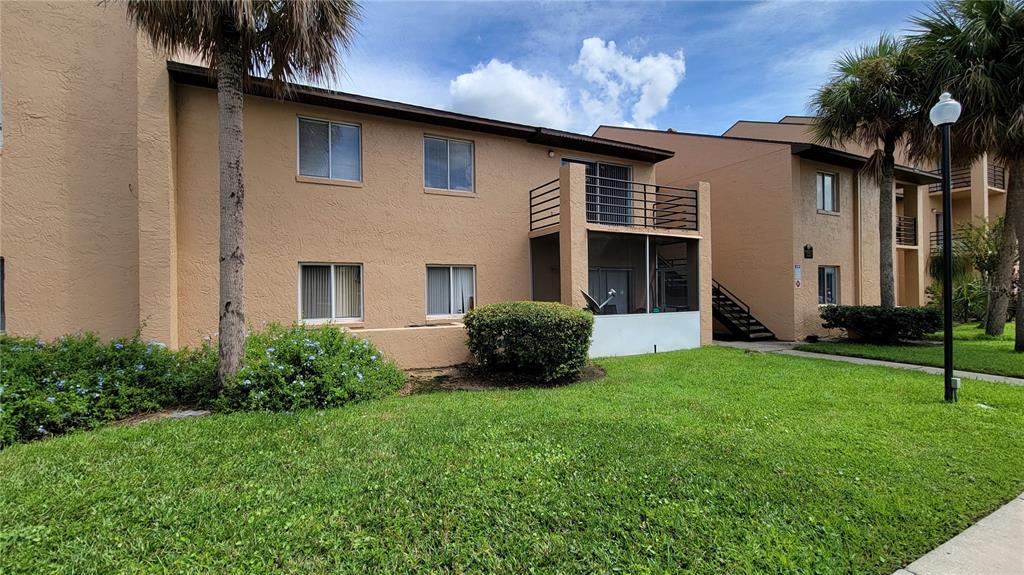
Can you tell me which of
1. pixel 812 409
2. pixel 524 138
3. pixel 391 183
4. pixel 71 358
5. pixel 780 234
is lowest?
pixel 812 409

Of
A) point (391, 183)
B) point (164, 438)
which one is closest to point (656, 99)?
point (391, 183)

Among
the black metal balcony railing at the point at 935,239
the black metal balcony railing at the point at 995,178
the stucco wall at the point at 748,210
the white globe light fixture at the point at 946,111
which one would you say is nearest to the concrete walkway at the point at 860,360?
the stucco wall at the point at 748,210

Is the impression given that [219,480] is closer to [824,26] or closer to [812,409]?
[812,409]

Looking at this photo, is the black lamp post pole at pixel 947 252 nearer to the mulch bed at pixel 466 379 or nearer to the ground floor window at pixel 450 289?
the mulch bed at pixel 466 379

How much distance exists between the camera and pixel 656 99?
15.1m

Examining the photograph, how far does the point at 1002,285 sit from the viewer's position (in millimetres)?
12977

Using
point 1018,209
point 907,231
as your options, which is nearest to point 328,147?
point 1018,209

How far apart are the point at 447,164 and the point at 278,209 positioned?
4.17 metres

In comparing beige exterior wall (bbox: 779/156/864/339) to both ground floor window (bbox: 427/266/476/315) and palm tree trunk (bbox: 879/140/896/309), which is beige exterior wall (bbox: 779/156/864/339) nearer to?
palm tree trunk (bbox: 879/140/896/309)

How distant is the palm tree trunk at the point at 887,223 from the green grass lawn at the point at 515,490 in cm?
867

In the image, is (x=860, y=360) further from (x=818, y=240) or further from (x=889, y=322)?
(x=818, y=240)

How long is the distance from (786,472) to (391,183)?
9472mm

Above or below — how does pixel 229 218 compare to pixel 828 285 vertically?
above

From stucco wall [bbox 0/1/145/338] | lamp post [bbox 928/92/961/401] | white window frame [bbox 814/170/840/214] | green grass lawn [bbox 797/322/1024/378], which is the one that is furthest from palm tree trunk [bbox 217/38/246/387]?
white window frame [bbox 814/170/840/214]
